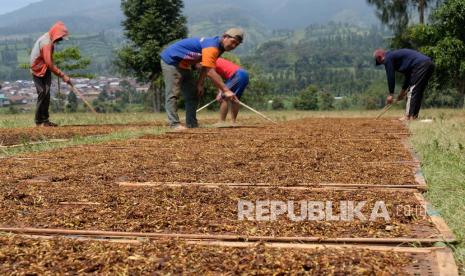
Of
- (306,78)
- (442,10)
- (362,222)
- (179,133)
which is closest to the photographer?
(362,222)

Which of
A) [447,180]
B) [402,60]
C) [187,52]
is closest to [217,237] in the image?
[447,180]

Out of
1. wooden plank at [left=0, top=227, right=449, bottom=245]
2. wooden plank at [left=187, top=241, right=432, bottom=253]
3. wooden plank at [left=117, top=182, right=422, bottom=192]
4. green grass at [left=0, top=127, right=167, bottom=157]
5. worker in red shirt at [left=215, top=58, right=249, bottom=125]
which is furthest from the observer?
worker in red shirt at [left=215, top=58, right=249, bottom=125]

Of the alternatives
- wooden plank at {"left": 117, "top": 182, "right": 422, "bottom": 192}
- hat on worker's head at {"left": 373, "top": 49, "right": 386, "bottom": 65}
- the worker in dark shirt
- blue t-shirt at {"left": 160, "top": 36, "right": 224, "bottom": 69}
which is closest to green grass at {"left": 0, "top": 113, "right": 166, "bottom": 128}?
blue t-shirt at {"left": 160, "top": 36, "right": 224, "bottom": 69}

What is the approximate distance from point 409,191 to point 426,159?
165 centimetres

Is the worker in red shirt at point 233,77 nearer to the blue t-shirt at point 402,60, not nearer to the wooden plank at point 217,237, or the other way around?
the blue t-shirt at point 402,60

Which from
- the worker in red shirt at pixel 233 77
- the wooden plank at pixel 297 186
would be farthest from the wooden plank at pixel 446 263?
the worker in red shirt at pixel 233 77

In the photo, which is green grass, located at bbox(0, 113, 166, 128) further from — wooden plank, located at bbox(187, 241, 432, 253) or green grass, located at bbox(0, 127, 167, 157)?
wooden plank, located at bbox(187, 241, 432, 253)

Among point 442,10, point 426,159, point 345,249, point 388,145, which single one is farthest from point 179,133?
point 442,10

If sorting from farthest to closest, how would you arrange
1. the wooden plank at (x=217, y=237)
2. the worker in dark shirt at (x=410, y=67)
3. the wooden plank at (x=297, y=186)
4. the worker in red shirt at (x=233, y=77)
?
the worker in dark shirt at (x=410, y=67), the worker in red shirt at (x=233, y=77), the wooden plank at (x=297, y=186), the wooden plank at (x=217, y=237)

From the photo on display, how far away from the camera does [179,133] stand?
25.6ft

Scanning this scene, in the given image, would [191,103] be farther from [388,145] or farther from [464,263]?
[464,263]

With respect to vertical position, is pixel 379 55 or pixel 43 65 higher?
pixel 379 55

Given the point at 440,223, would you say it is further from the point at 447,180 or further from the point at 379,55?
the point at 379,55

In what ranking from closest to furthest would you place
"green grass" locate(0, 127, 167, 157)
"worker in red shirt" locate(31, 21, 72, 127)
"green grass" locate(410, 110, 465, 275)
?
"green grass" locate(410, 110, 465, 275)
"green grass" locate(0, 127, 167, 157)
"worker in red shirt" locate(31, 21, 72, 127)
